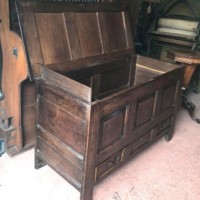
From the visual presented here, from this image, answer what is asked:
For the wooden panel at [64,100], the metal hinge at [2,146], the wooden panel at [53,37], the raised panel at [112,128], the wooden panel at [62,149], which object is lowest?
the metal hinge at [2,146]

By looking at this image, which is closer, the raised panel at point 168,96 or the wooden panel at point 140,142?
the wooden panel at point 140,142

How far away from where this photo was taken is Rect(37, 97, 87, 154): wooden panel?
55.1 inches

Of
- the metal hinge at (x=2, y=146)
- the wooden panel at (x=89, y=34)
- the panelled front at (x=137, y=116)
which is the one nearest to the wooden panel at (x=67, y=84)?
the panelled front at (x=137, y=116)

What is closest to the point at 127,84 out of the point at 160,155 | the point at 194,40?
the point at 160,155

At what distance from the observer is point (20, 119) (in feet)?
6.13

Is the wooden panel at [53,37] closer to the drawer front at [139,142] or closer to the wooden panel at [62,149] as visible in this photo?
the wooden panel at [62,149]

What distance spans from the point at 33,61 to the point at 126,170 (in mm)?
1034

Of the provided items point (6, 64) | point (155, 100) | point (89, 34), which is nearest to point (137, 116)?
point (155, 100)

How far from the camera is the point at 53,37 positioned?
5.34ft

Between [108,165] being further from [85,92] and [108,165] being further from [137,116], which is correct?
[85,92]

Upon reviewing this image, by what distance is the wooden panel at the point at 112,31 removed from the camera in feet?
6.49

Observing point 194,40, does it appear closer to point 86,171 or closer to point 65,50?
point 65,50

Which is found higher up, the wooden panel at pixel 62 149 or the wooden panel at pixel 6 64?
the wooden panel at pixel 6 64

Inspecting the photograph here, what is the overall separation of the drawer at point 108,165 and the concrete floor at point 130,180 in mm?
172
